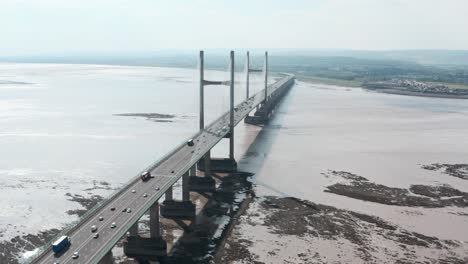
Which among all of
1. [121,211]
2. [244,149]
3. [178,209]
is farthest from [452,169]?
[121,211]

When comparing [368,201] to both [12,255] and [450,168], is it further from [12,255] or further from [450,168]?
[12,255]

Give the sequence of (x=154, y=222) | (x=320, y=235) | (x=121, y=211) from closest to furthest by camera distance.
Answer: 1. (x=121, y=211)
2. (x=154, y=222)
3. (x=320, y=235)

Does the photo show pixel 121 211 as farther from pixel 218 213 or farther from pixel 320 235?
pixel 320 235

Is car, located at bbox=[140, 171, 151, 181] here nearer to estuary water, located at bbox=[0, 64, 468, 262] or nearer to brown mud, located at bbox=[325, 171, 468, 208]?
estuary water, located at bbox=[0, 64, 468, 262]

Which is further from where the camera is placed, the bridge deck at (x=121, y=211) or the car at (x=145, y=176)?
the car at (x=145, y=176)

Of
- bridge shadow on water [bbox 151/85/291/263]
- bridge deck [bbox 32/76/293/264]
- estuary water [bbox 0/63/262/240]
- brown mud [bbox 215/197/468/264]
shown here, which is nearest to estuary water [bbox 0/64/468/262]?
estuary water [bbox 0/63/262/240]

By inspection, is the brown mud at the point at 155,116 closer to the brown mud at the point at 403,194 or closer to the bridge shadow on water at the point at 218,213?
the bridge shadow on water at the point at 218,213

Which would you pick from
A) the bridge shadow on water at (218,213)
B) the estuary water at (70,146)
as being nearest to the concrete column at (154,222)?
the bridge shadow on water at (218,213)
